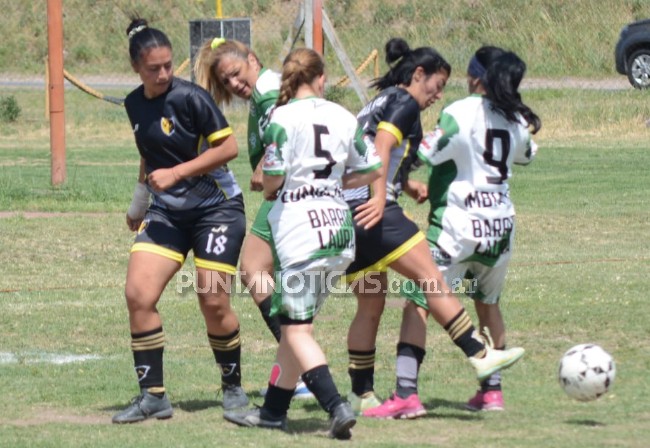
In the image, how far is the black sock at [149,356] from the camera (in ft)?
22.0

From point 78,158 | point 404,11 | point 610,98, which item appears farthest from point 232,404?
point 404,11

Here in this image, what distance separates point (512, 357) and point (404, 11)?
2336 cm

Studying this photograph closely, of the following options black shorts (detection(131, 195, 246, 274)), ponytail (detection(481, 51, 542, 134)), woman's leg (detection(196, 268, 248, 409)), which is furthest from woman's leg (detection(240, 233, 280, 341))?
ponytail (detection(481, 51, 542, 134))

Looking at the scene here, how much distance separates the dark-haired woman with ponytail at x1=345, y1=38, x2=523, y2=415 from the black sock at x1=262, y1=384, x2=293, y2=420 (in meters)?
0.51

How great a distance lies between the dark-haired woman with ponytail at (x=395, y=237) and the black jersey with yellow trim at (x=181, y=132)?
0.74 metres

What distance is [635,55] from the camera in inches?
985

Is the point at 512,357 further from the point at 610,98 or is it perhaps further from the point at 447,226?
the point at 610,98

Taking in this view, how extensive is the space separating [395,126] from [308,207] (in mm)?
802

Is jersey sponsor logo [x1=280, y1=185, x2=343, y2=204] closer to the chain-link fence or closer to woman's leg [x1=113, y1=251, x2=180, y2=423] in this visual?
woman's leg [x1=113, y1=251, x2=180, y2=423]

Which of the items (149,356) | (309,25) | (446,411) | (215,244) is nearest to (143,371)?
(149,356)

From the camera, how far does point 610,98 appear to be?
76.2 feet

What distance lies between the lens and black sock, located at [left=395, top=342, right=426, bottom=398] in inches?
261

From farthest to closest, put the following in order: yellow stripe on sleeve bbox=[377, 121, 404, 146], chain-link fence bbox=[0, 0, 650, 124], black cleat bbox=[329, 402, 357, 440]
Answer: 1. chain-link fence bbox=[0, 0, 650, 124]
2. yellow stripe on sleeve bbox=[377, 121, 404, 146]
3. black cleat bbox=[329, 402, 357, 440]

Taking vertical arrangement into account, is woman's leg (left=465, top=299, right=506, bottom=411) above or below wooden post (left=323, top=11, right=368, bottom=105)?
below
